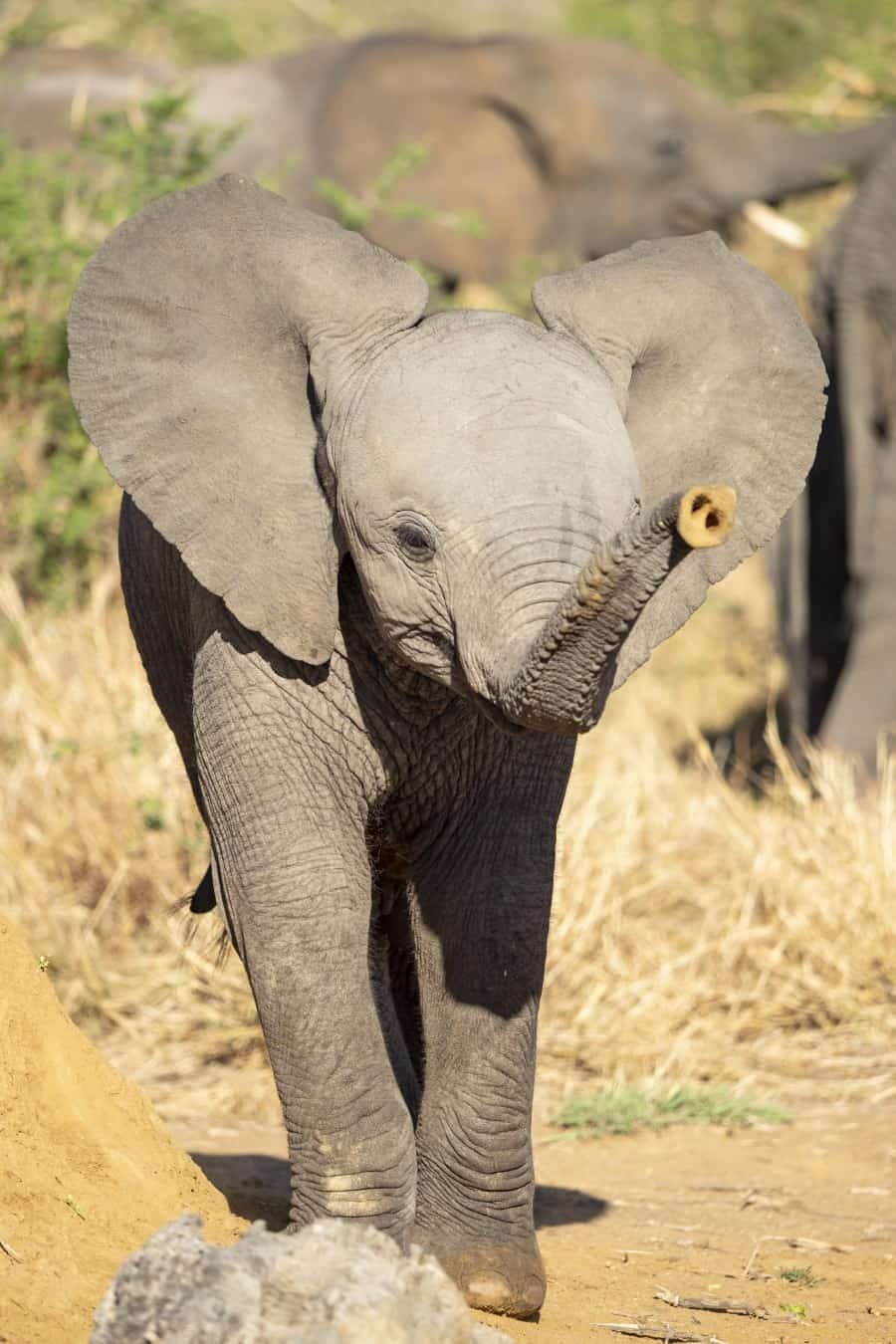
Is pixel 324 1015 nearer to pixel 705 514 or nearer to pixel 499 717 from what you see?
pixel 499 717

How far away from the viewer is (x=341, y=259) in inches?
151

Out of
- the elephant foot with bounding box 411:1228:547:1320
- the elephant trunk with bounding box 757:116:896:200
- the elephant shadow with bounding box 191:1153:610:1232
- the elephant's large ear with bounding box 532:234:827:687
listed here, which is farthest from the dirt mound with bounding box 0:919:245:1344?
the elephant trunk with bounding box 757:116:896:200

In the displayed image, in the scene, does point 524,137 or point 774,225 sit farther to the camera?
point 524,137

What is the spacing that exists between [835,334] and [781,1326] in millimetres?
6102

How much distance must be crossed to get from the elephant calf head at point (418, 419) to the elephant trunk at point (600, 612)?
3 centimetres

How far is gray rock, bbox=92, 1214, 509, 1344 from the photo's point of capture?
264cm

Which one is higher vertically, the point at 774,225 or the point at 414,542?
the point at 414,542

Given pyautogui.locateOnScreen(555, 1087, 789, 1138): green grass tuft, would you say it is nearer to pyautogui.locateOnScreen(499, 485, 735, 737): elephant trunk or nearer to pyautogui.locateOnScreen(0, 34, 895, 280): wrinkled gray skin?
pyautogui.locateOnScreen(499, 485, 735, 737): elephant trunk

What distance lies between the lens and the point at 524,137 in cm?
1323

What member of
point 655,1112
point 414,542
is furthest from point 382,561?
point 655,1112

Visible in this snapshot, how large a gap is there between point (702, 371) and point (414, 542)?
2.59ft

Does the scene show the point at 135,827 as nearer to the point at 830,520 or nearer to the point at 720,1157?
the point at 720,1157

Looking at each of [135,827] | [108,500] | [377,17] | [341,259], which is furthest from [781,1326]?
[377,17]

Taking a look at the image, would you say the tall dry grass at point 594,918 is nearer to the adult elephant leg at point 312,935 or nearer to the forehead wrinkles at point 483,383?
the adult elephant leg at point 312,935
